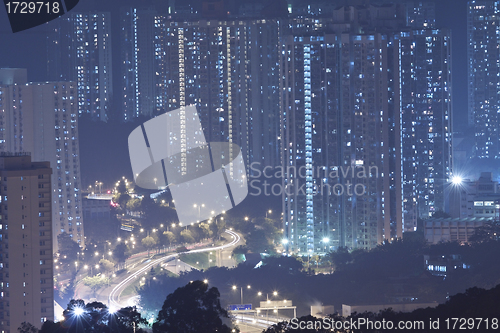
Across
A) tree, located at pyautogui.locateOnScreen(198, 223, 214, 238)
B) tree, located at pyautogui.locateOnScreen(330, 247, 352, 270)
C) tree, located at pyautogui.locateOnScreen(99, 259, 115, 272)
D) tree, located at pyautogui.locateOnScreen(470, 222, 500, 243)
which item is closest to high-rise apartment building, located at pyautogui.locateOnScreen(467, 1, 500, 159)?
tree, located at pyautogui.locateOnScreen(198, 223, 214, 238)

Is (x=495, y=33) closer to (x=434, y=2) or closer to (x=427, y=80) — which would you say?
(x=434, y=2)

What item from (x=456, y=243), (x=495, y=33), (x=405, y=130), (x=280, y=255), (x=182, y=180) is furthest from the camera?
(x=495, y=33)

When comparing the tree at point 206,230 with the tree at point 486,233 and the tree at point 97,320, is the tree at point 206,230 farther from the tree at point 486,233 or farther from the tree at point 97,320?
the tree at point 97,320

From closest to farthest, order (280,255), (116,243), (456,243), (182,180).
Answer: (456,243), (280,255), (116,243), (182,180)

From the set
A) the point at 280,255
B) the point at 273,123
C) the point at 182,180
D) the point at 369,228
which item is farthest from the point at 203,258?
the point at 273,123

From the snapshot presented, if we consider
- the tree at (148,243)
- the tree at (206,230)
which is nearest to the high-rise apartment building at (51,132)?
the tree at (148,243)
